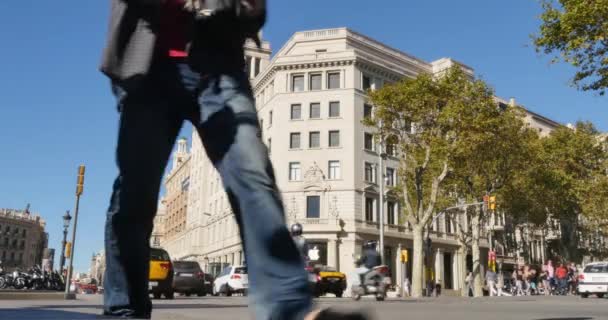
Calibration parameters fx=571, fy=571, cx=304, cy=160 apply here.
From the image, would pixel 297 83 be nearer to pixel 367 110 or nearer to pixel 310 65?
pixel 310 65

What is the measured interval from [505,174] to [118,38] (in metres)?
36.8

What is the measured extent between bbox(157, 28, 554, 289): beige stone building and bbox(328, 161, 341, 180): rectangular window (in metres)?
0.08

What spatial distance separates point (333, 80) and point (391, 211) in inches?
465

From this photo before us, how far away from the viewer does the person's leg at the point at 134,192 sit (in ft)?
7.20

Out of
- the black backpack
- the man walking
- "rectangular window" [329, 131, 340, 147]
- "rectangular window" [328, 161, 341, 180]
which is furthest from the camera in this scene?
"rectangular window" [329, 131, 340, 147]

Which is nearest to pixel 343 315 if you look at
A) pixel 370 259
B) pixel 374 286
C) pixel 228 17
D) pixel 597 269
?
pixel 228 17

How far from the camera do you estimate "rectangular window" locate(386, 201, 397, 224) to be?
153ft

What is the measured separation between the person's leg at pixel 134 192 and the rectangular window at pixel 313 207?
42.4 meters

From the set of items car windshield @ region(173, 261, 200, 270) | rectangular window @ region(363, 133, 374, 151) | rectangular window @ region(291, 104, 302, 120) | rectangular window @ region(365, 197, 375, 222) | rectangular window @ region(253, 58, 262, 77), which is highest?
rectangular window @ region(253, 58, 262, 77)

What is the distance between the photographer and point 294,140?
4650 cm

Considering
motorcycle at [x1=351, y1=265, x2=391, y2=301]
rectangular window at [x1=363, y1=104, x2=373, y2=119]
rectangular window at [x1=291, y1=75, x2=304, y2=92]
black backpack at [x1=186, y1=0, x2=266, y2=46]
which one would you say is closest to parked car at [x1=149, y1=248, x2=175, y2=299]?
motorcycle at [x1=351, y1=265, x2=391, y2=301]

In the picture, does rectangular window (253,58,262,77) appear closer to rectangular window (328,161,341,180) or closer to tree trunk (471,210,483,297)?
rectangular window (328,161,341,180)

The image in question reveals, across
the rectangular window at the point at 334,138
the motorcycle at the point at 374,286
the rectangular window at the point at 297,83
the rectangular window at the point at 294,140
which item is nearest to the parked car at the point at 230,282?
the motorcycle at the point at 374,286

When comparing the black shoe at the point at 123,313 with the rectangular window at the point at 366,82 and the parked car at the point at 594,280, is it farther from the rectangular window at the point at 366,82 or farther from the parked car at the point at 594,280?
the rectangular window at the point at 366,82
